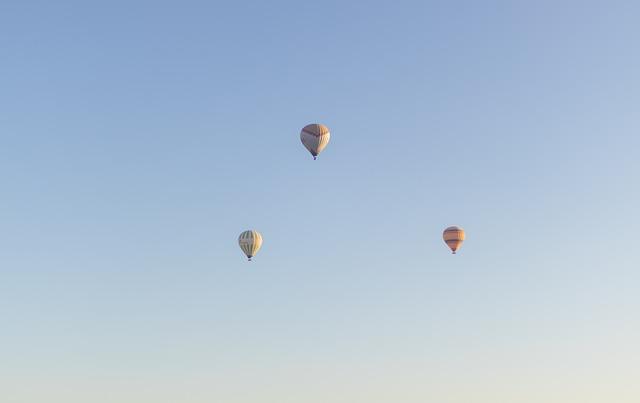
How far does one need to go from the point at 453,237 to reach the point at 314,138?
1072 inches

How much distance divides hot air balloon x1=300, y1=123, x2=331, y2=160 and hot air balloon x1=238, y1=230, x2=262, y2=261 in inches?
689

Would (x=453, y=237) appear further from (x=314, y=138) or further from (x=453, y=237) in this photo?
(x=314, y=138)

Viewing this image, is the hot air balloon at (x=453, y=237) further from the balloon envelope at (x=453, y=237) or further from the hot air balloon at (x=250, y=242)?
the hot air balloon at (x=250, y=242)

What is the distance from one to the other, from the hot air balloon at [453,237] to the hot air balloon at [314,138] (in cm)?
2432

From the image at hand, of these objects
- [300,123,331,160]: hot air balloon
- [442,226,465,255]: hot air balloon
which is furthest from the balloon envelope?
[300,123,331,160]: hot air balloon

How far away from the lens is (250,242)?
6624 inches

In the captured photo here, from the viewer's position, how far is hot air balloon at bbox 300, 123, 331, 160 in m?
160

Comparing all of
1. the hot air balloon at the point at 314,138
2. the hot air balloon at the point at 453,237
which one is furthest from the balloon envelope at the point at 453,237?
the hot air balloon at the point at 314,138

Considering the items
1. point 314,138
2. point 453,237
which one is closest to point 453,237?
point 453,237

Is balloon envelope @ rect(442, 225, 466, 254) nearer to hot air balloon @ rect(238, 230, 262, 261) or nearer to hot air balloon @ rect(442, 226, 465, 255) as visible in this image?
hot air balloon @ rect(442, 226, 465, 255)

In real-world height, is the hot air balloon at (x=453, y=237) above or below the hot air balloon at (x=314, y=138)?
below

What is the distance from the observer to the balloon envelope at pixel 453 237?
16812 centimetres

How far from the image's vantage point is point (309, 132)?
160875 mm

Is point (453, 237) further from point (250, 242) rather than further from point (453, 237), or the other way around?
point (250, 242)
